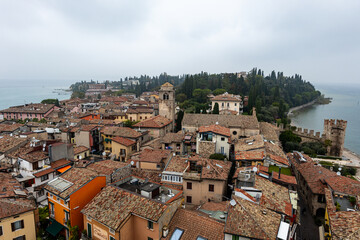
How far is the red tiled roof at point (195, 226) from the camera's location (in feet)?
36.3

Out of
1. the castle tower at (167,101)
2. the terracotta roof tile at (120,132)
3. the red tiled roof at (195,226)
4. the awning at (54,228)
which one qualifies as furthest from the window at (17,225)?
the castle tower at (167,101)

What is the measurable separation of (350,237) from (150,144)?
73.1 feet

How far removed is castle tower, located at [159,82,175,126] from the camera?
41831 millimetres

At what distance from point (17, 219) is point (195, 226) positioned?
1045 centimetres

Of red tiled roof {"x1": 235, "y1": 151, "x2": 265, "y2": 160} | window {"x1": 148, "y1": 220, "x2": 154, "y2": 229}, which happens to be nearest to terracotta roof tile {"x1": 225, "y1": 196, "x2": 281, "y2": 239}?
window {"x1": 148, "y1": 220, "x2": 154, "y2": 229}

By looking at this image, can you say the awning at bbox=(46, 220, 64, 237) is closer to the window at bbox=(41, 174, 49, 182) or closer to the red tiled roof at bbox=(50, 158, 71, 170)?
the window at bbox=(41, 174, 49, 182)

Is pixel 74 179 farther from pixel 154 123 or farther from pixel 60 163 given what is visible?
pixel 154 123

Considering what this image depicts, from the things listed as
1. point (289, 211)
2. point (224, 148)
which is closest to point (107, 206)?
point (289, 211)

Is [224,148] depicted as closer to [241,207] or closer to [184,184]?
[184,184]

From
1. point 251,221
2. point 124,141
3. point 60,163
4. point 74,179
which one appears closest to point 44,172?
point 60,163

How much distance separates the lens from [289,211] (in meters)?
12.6

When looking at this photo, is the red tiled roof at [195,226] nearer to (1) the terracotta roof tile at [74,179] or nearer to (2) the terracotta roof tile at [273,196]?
(2) the terracotta roof tile at [273,196]

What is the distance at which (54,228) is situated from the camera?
48.0 feet

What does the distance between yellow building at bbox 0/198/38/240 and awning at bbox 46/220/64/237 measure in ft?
2.88
